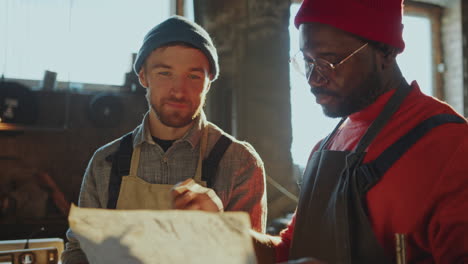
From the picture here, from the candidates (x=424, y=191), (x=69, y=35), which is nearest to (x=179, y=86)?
(x=424, y=191)

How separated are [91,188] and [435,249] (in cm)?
118

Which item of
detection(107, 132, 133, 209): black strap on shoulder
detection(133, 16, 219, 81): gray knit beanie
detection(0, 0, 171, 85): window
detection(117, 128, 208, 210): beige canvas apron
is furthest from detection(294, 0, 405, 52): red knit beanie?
detection(0, 0, 171, 85): window

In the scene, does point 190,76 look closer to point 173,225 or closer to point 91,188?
point 91,188

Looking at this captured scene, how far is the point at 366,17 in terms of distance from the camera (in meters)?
1.37

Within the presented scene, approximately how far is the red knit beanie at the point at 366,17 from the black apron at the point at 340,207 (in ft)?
0.54

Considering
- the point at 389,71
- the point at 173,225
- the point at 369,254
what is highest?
the point at 389,71

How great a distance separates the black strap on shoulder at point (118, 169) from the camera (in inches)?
66.1

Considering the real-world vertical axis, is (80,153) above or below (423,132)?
below

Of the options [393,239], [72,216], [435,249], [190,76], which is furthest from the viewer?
[190,76]

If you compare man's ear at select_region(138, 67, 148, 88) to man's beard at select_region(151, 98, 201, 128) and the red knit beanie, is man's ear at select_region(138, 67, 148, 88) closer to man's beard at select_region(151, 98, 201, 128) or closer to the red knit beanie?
man's beard at select_region(151, 98, 201, 128)

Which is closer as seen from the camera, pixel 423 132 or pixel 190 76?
pixel 423 132

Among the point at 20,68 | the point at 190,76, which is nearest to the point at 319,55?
the point at 190,76

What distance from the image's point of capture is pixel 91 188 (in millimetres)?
1717

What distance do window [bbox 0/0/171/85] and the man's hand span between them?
313cm
